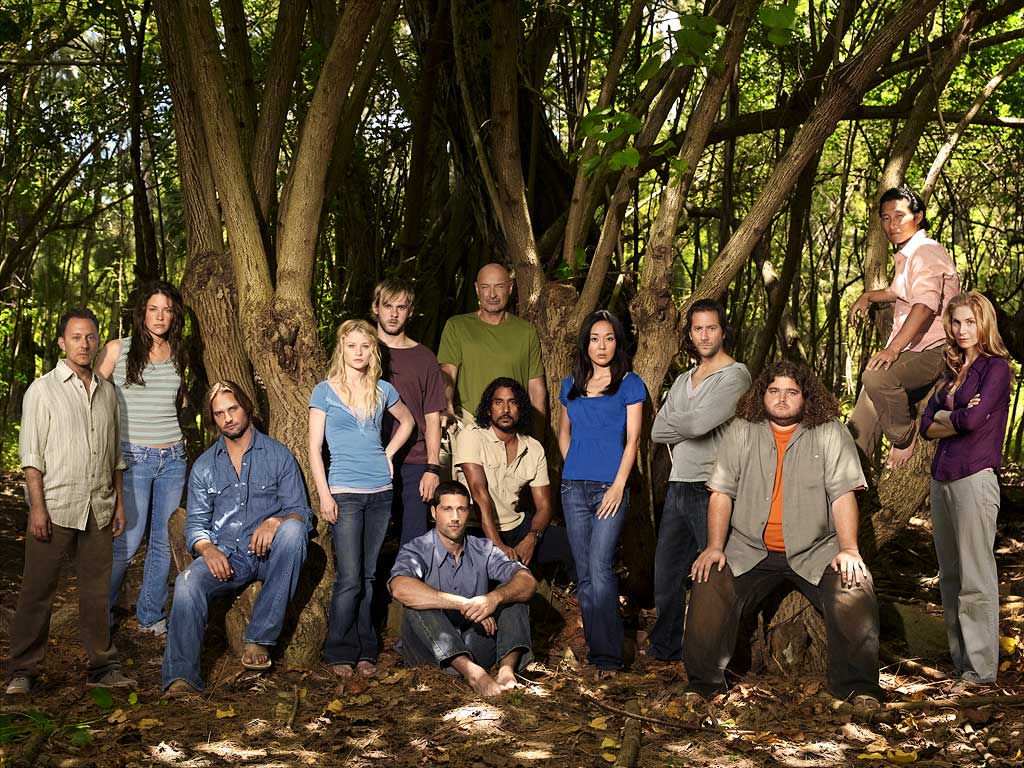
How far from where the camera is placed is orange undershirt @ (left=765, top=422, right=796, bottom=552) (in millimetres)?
5172

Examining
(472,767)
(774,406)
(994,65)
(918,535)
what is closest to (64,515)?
(472,767)

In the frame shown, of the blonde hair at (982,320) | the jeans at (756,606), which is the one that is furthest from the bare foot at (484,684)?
the blonde hair at (982,320)

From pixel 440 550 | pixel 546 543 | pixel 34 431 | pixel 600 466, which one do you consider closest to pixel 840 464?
pixel 600 466

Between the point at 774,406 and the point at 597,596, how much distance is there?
126cm

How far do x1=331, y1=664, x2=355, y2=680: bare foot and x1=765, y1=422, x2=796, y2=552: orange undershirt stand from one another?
2083 mm

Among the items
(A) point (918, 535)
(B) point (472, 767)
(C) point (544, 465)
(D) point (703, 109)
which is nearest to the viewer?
(B) point (472, 767)

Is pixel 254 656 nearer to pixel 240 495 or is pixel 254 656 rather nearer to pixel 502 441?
pixel 240 495

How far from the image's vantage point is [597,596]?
5477 millimetres

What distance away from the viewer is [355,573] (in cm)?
547

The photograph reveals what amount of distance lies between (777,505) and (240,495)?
2568mm

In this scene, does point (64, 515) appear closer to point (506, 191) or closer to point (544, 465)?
point (544, 465)

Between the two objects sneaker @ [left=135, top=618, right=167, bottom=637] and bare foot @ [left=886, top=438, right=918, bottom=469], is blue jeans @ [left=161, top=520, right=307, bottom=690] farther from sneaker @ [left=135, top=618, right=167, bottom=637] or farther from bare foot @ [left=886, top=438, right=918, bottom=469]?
bare foot @ [left=886, top=438, right=918, bottom=469]

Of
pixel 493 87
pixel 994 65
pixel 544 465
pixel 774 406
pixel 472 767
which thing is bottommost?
pixel 472 767

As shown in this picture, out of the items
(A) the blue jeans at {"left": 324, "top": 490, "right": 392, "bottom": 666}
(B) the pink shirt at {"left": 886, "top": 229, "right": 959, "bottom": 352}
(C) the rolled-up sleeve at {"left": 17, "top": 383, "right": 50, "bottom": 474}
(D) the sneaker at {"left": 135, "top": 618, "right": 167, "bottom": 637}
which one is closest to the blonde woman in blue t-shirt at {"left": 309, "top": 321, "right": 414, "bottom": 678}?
(A) the blue jeans at {"left": 324, "top": 490, "right": 392, "bottom": 666}
